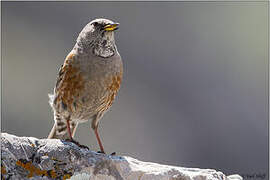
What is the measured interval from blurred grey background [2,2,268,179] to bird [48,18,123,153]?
13972mm

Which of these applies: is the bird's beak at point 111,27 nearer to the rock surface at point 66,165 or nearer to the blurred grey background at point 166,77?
the rock surface at point 66,165

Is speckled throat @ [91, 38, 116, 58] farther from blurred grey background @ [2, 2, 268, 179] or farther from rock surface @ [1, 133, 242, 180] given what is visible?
blurred grey background @ [2, 2, 268, 179]

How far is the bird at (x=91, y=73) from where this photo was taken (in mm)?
7270

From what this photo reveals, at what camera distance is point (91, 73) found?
23.7 feet

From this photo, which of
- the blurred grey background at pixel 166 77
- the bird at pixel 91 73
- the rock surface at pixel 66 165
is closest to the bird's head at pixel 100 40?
the bird at pixel 91 73

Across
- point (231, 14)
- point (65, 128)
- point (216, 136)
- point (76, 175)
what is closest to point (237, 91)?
point (216, 136)

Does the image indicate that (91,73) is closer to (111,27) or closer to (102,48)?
(102,48)

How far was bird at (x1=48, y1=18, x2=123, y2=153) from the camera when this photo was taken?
7270 mm

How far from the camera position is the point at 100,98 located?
24.3ft

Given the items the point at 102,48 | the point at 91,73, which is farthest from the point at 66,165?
the point at 102,48

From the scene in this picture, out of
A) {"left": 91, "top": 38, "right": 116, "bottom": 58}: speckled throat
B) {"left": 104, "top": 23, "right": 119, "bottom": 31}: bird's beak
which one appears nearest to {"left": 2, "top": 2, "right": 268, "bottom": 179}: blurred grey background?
{"left": 91, "top": 38, "right": 116, "bottom": 58}: speckled throat

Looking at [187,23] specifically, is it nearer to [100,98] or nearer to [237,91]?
[237,91]

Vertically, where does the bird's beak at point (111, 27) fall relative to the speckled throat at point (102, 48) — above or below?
above

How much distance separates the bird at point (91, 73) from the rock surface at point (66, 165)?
1388 millimetres
